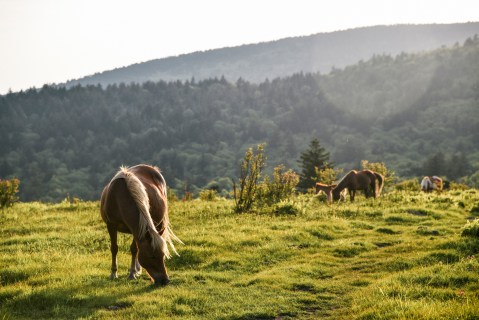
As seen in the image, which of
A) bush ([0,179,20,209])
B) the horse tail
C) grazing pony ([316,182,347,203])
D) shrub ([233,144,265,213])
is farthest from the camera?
grazing pony ([316,182,347,203])

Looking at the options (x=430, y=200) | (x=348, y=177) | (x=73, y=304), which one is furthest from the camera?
(x=348, y=177)

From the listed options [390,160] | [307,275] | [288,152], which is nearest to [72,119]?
[288,152]

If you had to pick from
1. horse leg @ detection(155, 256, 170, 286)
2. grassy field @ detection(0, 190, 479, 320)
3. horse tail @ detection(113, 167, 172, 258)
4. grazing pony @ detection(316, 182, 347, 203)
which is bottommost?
grazing pony @ detection(316, 182, 347, 203)

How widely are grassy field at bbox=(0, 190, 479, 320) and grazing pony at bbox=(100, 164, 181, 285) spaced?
563 millimetres

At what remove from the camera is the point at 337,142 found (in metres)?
190

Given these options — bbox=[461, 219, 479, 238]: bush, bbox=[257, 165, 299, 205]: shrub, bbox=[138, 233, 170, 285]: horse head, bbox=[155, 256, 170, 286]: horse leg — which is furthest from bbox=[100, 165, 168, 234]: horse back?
bbox=[257, 165, 299, 205]: shrub

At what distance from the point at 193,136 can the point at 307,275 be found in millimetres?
190346

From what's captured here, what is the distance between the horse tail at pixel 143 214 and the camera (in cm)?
875

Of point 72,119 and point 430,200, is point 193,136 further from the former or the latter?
point 430,200

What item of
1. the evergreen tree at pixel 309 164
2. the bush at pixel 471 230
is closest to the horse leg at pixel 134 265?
the bush at pixel 471 230

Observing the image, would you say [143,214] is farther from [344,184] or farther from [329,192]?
[329,192]

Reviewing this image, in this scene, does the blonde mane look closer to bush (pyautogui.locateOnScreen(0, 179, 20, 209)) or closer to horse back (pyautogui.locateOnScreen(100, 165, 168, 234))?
horse back (pyautogui.locateOnScreen(100, 165, 168, 234))

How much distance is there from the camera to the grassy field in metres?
8.22

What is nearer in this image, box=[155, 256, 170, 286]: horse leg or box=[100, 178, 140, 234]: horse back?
box=[155, 256, 170, 286]: horse leg
